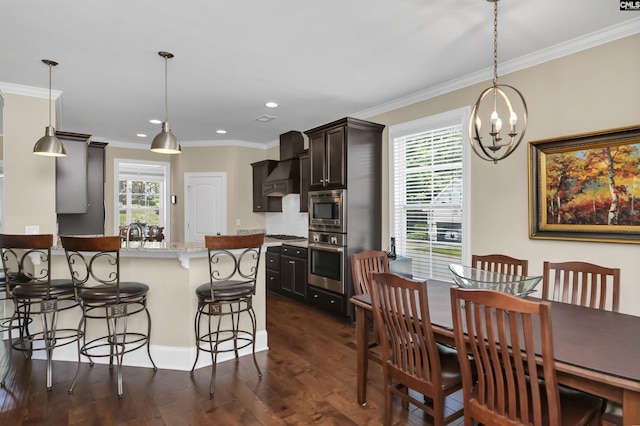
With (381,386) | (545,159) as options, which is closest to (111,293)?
(381,386)

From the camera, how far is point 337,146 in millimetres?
4406

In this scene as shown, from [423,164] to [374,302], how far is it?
2.53 m

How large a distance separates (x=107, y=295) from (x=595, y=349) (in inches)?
117

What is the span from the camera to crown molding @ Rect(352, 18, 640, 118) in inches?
106

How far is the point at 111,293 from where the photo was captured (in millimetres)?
2623

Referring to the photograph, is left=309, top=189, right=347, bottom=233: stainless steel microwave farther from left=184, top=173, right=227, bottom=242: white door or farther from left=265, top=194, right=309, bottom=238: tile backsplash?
left=184, top=173, right=227, bottom=242: white door

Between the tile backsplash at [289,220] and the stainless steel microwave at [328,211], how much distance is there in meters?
1.16

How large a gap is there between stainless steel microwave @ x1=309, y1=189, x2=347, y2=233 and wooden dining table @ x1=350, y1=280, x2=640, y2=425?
212 centimetres

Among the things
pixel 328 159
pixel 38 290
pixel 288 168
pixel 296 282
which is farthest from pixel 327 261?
pixel 38 290

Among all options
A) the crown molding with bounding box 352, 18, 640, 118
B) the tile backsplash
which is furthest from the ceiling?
the tile backsplash

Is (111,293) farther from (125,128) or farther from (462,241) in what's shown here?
(125,128)

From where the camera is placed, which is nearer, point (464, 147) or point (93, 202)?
point (464, 147)

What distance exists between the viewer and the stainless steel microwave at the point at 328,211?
4.33 meters

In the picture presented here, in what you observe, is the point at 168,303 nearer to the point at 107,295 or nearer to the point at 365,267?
the point at 107,295
